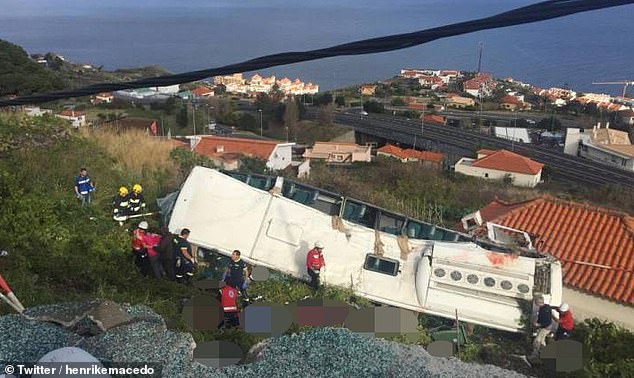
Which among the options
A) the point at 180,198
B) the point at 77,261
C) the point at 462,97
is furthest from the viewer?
the point at 462,97

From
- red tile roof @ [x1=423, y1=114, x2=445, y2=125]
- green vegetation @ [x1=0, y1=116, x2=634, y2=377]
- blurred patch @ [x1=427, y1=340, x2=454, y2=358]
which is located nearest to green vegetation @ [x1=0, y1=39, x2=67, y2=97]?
green vegetation @ [x1=0, y1=116, x2=634, y2=377]

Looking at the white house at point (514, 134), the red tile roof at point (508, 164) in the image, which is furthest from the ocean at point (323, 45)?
the red tile roof at point (508, 164)

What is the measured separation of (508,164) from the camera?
36.8 m

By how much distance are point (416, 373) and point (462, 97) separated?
81.5 m

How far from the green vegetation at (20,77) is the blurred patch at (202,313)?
2302 cm

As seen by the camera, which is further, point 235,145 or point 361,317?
point 235,145

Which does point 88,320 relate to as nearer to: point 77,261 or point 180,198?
point 77,261

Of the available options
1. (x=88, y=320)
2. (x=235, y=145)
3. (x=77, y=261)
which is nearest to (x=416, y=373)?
(x=88, y=320)

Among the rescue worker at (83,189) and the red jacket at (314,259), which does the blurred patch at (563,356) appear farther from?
the rescue worker at (83,189)

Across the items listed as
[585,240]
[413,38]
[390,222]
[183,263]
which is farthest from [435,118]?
[413,38]

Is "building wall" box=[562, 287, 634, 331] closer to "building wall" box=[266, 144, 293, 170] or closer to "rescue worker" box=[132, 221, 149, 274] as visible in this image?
"rescue worker" box=[132, 221, 149, 274]

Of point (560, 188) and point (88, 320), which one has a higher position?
point (88, 320)

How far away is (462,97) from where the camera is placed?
81500mm

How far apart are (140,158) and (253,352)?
Result: 8.08 metres
